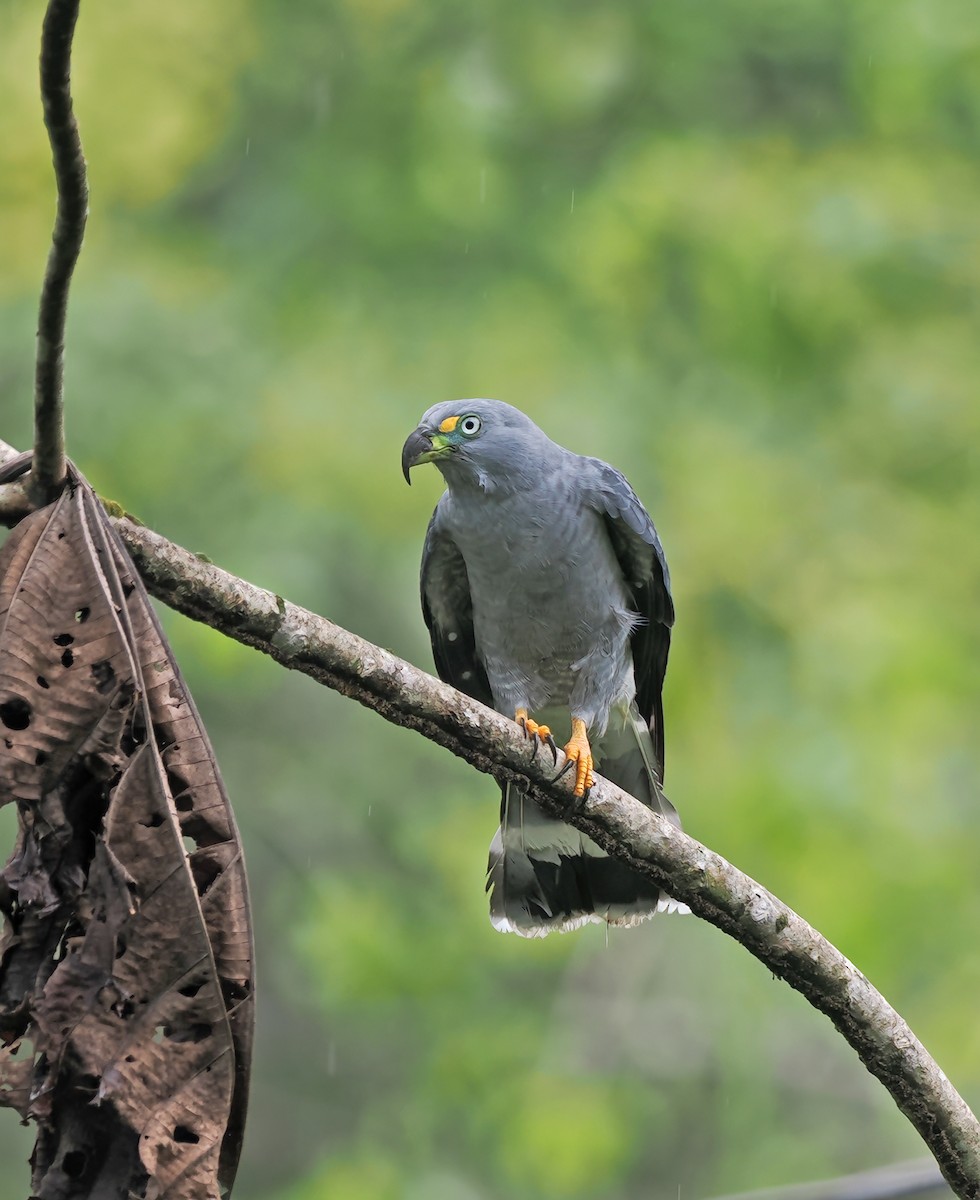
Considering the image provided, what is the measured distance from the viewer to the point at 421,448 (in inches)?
182

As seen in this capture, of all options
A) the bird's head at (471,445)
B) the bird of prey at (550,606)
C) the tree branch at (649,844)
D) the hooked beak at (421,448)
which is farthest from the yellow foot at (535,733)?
the hooked beak at (421,448)

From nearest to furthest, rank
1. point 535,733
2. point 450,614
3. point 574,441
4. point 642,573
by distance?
point 535,733 → point 642,573 → point 450,614 → point 574,441

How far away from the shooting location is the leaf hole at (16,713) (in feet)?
7.33

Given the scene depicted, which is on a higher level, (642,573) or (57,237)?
(642,573)

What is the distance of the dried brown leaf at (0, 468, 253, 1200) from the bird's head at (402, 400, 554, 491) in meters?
2.32

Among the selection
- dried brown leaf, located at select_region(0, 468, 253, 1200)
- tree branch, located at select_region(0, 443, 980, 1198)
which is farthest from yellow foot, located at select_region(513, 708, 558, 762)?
dried brown leaf, located at select_region(0, 468, 253, 1200)

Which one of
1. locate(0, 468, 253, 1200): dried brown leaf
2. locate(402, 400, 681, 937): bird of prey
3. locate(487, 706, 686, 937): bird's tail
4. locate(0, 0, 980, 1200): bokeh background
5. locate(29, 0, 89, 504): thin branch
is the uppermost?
locate(0, 0, 980, 1200): bokeh background

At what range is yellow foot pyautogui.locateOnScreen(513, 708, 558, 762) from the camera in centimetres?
364

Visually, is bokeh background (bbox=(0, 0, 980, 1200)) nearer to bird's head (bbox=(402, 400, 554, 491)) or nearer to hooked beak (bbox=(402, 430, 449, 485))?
bird's head (bbox=(402, 400, 554, 491))

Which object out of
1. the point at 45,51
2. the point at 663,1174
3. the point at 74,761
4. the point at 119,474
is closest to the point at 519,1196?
the point at 663,1174

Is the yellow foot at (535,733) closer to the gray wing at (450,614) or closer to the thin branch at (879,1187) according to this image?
the gray wing at (450,614)

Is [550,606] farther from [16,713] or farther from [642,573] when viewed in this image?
[16,713]

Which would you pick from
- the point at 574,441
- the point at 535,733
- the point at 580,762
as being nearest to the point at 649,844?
the point at 580,762

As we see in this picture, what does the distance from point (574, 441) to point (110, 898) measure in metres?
4.73
